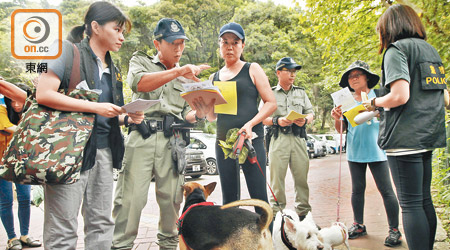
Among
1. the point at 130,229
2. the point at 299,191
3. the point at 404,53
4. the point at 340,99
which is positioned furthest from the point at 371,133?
the point at 130,229

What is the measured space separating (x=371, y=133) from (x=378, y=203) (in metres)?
2.90

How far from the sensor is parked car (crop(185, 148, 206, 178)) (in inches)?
392

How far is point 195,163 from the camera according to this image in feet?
33.0

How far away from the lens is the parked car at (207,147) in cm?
1114

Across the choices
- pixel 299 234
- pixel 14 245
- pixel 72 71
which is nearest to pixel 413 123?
pixel 299 234

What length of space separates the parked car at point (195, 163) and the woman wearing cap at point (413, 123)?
7960 millimetres

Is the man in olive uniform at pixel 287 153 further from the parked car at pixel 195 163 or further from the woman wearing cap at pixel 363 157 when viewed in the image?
the parked car at pixel 195 163

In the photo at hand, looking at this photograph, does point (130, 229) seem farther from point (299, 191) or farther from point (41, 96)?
point (299, 191)

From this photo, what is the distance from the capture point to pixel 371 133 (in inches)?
143

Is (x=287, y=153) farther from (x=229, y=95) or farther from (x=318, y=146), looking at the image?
(x=318, y=146)

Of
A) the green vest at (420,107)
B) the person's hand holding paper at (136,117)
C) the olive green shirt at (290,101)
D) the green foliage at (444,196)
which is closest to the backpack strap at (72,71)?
the person's hand holding paper at (136,117)

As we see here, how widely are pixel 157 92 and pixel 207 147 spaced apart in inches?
345

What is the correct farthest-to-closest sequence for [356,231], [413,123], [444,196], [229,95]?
[444,196] → [356,231] → [229,95] → [413,123]

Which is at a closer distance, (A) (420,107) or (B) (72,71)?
(B) (72,71)
